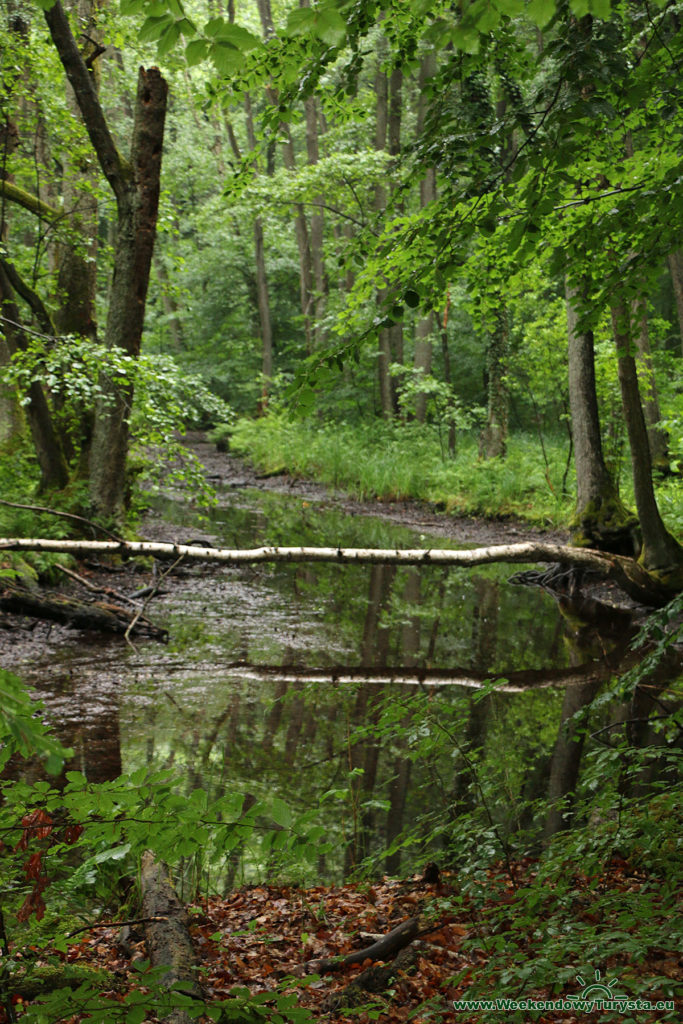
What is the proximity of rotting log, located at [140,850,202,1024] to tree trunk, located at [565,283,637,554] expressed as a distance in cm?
796

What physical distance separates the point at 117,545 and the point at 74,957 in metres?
2.98

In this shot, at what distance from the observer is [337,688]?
6.14m

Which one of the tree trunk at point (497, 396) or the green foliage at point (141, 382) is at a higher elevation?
the tree trunk at point (497, 396)

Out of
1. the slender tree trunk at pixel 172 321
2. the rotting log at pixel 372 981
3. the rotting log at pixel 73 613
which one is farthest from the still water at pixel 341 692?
the slender tree trunk at pixel 172 321

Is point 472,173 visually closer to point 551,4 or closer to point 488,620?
point 551,4

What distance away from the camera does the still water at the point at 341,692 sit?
173 inches

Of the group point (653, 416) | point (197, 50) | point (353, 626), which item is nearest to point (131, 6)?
point (197, 50)

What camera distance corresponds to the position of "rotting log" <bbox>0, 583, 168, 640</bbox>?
25.0ft

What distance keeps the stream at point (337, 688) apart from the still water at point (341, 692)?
0.7 inches

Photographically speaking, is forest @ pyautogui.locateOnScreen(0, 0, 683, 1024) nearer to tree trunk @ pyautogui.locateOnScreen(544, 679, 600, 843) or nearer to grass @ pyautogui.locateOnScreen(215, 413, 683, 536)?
tree trunk @ pyautogui.locateOnScreen(544, 679, 600, 843)

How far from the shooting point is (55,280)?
10844mm

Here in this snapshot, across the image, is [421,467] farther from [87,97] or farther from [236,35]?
[236,35]

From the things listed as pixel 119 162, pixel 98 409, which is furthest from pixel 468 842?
pixel 119 162

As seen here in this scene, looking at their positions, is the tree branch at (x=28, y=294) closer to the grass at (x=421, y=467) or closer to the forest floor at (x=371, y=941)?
the grass at (x=421, y=467)
